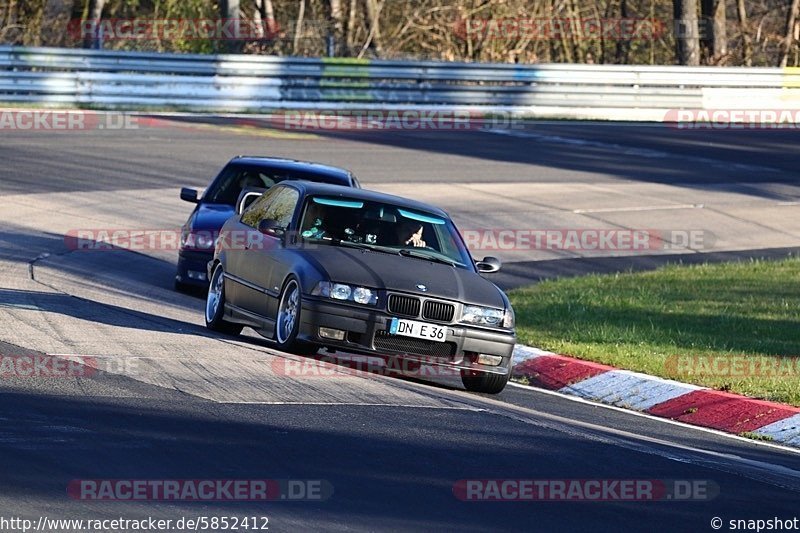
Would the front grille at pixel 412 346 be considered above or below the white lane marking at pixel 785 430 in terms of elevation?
above

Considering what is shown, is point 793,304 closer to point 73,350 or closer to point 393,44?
point 73,350

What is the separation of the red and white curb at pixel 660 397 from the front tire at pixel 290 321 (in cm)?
227

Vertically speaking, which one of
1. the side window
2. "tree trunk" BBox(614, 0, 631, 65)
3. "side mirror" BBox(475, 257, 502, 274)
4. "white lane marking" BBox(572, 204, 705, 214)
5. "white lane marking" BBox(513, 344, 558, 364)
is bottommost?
"white lane marking" BBox(572, 204, 705, 214)

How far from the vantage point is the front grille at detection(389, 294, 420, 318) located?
422 inches

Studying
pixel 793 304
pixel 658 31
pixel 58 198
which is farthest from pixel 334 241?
pixel 658 31

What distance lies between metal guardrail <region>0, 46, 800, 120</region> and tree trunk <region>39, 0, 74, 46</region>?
39.9 ft

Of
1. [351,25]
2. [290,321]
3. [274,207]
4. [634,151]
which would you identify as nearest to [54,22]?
[351,25]

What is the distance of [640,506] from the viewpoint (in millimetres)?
7219

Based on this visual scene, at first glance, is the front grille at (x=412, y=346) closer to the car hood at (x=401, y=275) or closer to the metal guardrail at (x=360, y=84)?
the car hood at (x=401, y=275)

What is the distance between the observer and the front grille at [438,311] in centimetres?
1077

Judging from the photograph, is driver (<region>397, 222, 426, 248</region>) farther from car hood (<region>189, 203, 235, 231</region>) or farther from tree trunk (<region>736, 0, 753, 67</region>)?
tree trunk (<region>736, 0, 753, 67</region>)

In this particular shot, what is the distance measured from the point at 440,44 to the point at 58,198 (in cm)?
2416

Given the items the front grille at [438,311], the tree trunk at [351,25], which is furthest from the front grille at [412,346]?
the tree trunk at [351,25]

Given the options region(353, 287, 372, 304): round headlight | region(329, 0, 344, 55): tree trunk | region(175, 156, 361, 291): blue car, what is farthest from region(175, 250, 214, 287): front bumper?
region(329, 0, 344, 55): tree trunk
